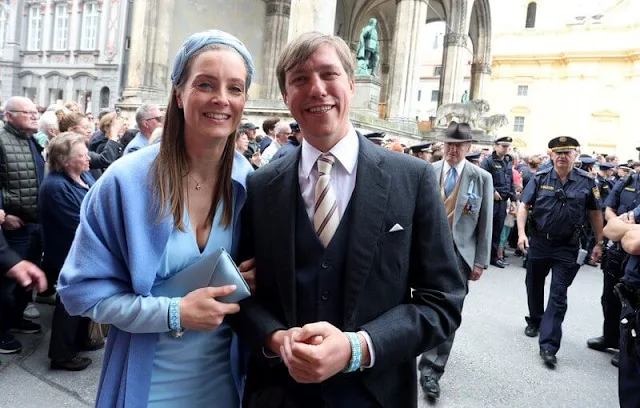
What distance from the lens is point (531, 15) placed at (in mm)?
49188

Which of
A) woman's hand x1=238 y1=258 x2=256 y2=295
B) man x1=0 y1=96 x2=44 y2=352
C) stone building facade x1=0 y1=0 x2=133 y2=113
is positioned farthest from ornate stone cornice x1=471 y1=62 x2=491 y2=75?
woman's hand x1=238 y1=258 x2=256 y2=295

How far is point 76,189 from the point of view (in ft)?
14.1

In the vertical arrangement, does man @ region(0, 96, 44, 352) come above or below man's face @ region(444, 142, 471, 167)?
below

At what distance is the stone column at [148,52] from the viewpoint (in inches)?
615

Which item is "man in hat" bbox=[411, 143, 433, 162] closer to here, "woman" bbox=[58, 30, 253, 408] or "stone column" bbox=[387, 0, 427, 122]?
"woman" bbox=[58, 30, 253, 408]

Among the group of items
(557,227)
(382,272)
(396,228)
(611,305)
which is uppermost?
(396,228)

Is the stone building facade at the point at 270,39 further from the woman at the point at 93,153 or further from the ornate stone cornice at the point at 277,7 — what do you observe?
the woman at the point at 93,153

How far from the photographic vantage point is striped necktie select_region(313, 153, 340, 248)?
62.1 inches

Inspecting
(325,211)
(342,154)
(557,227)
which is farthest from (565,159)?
(325,211)

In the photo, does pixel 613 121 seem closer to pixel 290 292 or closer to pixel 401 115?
pixel 401 115

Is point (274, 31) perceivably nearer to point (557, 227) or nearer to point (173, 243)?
point (557, 227)

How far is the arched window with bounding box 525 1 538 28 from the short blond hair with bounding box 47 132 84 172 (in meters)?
53.5

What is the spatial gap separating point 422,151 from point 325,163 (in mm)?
6850

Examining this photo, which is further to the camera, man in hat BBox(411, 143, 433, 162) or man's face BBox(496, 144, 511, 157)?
man's face BBox(496, 144, 511, 157)
